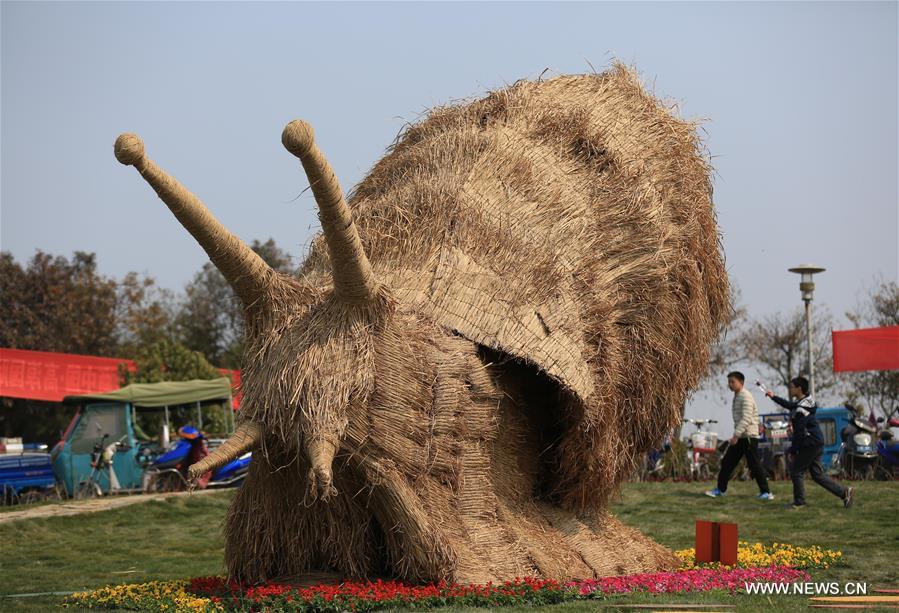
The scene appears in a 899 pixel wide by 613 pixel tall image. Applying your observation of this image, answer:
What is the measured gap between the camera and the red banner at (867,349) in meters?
24.9

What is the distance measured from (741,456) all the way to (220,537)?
7.75 meters

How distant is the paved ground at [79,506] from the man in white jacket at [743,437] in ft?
26.9

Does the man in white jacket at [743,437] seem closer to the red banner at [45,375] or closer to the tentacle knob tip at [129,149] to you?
the tentacle knob tip at [129,149]

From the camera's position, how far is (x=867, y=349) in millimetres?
25219

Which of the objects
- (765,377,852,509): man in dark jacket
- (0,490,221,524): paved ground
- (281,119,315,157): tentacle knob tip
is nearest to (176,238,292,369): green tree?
(0,490,221,524): paved ground

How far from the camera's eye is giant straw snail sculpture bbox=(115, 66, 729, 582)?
8750mm

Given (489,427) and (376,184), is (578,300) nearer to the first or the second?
(489,427)

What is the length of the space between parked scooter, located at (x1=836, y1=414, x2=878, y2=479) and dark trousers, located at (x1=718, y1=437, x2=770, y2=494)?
11.6 ft

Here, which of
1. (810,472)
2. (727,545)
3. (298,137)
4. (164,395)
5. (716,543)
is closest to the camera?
(298,137)

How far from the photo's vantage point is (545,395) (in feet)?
35.2

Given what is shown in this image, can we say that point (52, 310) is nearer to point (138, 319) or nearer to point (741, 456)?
point (138, 319)

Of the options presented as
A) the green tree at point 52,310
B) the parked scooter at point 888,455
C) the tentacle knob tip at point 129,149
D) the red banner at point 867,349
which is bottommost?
the parked scooter at point 888,455

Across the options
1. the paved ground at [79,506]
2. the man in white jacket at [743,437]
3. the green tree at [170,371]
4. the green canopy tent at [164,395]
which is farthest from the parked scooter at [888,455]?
the green tree at [170,371]

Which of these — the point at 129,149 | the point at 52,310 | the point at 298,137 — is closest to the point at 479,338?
the point at 298,137
